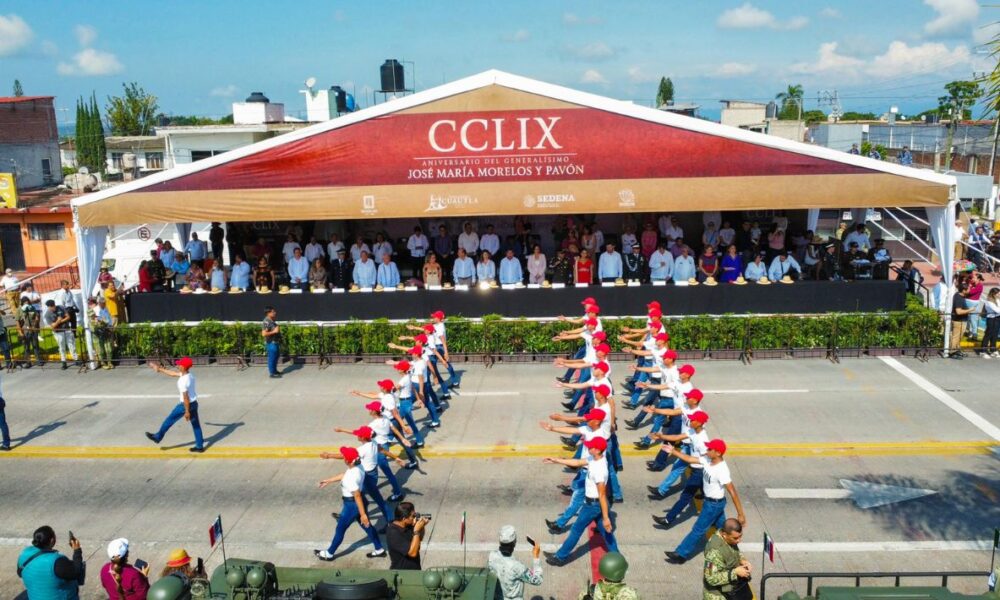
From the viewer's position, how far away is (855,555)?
32.8 ft

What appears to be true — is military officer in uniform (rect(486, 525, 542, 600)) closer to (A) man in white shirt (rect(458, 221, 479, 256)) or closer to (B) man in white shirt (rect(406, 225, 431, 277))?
(A) man in white shirt (rect(458, 221, 479, 256))

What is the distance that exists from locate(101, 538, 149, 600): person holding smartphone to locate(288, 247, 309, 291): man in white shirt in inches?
524

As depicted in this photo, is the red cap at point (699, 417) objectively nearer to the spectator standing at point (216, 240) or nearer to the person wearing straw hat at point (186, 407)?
the person wearing straw hat at point (186, 407)

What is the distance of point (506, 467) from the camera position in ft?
41.9

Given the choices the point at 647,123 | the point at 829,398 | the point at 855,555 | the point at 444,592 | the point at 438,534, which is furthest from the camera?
the point at 647,123

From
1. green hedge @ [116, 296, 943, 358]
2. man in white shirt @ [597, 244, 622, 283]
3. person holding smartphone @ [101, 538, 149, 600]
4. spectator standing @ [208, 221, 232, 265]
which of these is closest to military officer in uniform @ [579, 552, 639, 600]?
person holding smartphone @ [101, 538, 149, 600]

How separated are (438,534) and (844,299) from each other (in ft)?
42.8

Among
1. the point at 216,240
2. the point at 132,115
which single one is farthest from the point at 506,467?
the point at 132,115

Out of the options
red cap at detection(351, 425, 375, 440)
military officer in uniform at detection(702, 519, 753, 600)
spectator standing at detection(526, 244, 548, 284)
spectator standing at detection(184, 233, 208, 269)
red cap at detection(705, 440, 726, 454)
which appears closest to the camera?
military officer in uniform at detection(702, 519, 753, 600)

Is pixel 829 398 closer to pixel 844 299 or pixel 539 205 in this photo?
pixel 844 299

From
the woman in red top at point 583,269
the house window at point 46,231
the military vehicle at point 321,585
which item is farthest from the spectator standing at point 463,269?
the house window at point 46,231

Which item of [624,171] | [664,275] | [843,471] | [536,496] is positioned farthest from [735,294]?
[536,496]

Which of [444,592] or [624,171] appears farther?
[624,171]

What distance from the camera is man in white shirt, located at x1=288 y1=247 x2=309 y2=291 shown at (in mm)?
20844
